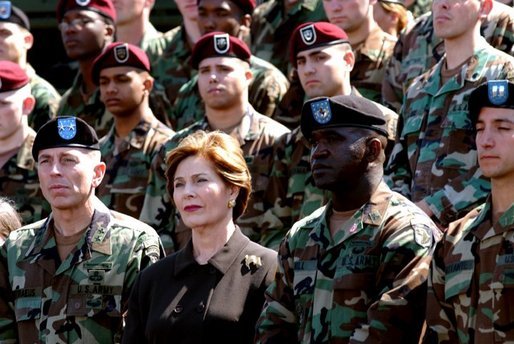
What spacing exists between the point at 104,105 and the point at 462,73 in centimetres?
390

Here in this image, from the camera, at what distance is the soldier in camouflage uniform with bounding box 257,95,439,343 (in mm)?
6922

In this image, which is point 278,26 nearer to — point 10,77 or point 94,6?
point 94,6

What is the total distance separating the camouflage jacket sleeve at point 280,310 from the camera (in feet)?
23.8

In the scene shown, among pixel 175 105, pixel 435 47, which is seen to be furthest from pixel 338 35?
pixel 175 105

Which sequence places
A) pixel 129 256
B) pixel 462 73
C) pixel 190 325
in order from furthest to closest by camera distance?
pixel 462 73 → pixel 129 256 → pixel 190 325

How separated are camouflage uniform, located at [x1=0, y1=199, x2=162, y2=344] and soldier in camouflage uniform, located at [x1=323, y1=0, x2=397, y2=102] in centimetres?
283

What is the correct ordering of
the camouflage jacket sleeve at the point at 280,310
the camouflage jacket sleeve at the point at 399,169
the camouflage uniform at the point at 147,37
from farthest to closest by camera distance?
the camouflage uniform at the point at 147,37 < the camouflage jacket sleeve at the point at 399,169 < the camouflage jacket sleeve at the point at 280,310

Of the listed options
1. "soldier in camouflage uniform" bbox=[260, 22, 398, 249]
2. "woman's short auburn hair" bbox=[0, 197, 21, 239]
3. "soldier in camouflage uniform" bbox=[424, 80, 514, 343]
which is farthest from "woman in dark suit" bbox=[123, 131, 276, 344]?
"soldier in camouflage uniform" bbox=[260, 22, 398, 249]

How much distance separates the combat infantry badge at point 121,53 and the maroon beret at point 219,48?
0.61 m

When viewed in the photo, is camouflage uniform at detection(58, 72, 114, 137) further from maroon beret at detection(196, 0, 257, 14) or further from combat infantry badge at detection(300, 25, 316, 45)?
combat infantry badge at detection(300, 25, 316, 45)

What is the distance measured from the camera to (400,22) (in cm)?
1165

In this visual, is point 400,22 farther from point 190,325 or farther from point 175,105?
point 190,325

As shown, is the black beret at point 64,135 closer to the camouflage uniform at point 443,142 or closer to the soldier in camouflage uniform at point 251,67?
the camouflage uniform at point 443,142

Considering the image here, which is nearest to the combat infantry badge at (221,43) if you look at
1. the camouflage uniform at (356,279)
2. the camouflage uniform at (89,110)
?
the camouflage uniform at (89,110)
